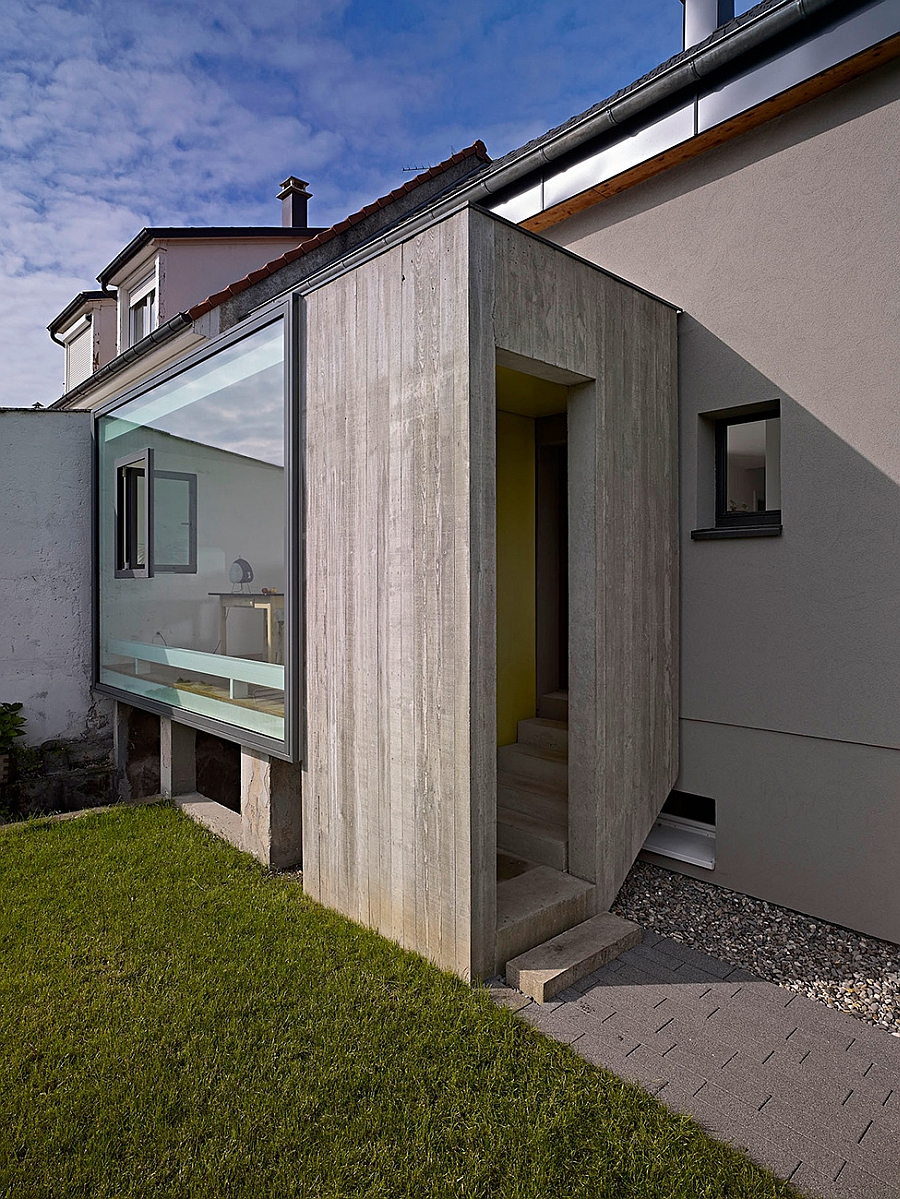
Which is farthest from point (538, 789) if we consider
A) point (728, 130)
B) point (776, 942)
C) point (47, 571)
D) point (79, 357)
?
point (79, 357)

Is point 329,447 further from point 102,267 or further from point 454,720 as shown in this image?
point 102,267

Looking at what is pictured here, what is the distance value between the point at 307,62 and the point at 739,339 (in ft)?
16.7

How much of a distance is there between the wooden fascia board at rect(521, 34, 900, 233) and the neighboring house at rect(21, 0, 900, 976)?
2cm

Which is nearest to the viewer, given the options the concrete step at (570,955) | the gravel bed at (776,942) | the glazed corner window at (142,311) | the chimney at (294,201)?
the concrete step at (570,955)

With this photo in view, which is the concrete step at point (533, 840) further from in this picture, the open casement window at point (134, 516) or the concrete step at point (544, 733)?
the open casement window at point (134, 516)

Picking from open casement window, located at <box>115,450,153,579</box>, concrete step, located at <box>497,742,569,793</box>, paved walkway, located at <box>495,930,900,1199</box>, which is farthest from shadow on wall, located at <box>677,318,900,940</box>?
open casement window, located at <box>115,450,153,579</box>

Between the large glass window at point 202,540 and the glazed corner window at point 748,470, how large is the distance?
2692 mm

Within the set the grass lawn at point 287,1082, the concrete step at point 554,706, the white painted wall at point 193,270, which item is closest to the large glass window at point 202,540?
the grass lawn at point 287,1082

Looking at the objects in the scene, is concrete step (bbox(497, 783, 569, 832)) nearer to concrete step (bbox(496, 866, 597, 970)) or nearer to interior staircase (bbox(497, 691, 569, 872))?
interior staircase (bbox(497, 691, 569, 872))

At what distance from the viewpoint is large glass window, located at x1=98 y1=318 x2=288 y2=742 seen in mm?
4473

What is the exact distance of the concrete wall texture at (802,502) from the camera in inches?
147

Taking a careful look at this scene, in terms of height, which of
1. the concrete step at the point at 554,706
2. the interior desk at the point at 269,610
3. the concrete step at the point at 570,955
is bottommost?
the concrete step at the point at 570,955

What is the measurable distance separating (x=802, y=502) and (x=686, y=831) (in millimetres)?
2149

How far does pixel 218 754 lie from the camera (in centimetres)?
685
